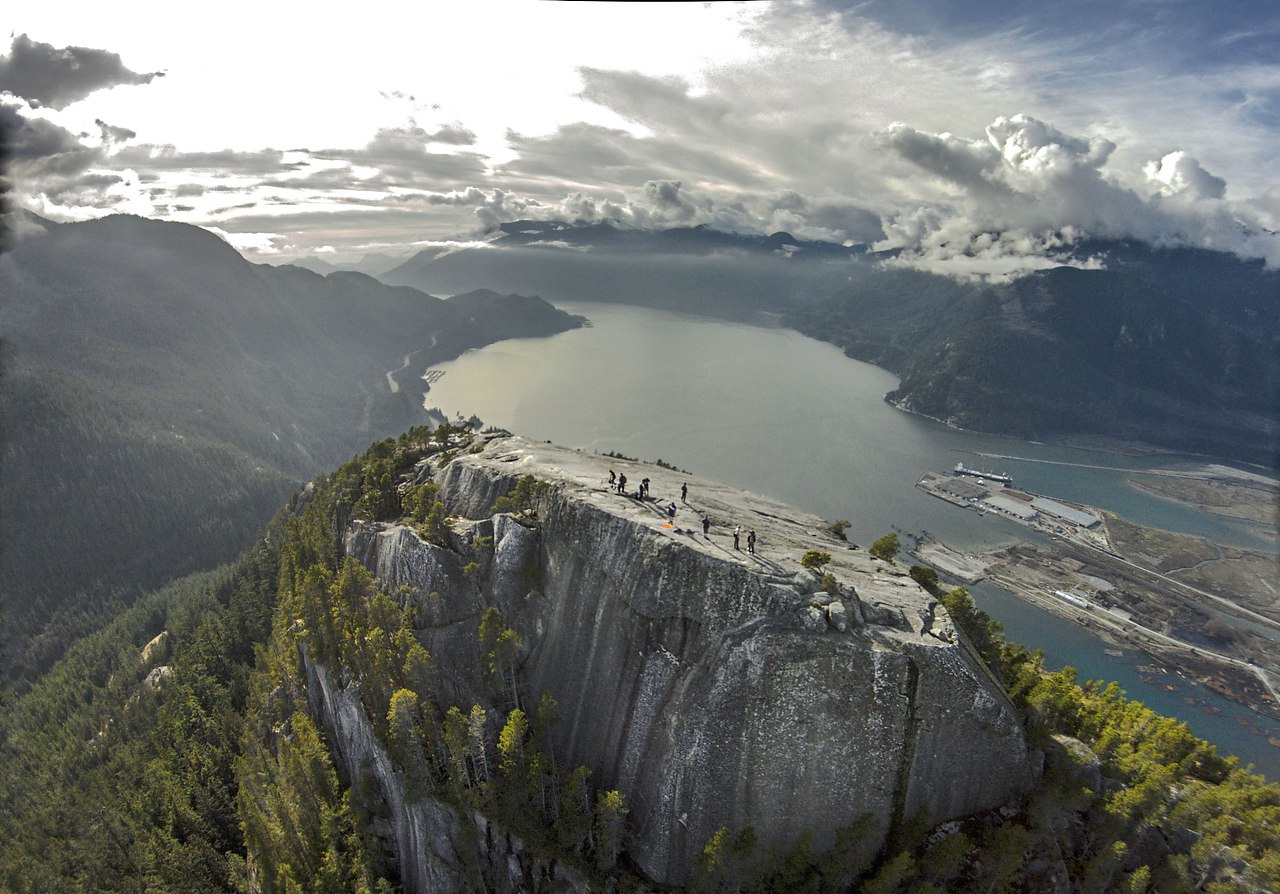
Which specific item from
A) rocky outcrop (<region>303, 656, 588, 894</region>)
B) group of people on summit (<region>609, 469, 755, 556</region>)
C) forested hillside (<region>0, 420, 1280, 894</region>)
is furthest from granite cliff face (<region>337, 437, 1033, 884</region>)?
rocky outcrop (<region>303, 656, 588, 894</region>)

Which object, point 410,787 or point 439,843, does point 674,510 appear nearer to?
point 410,787

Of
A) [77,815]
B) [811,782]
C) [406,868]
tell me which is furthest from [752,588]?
[77,815]

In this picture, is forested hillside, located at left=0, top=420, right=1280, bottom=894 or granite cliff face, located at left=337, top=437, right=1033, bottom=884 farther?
forested hillside, located at left=0, top=420, right=1280, bottom=894

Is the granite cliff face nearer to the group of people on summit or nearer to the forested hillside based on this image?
Result: the group of people on summit

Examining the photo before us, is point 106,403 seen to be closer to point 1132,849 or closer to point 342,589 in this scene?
point 342,589

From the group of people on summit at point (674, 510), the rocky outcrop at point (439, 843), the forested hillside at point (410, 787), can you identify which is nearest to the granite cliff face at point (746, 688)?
the group of people on summit at point (674, 510)

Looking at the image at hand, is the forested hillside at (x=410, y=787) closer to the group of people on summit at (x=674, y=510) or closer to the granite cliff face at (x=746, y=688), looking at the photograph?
the granite cliff face at (x=746, y=688)

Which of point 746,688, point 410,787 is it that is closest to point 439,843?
point 410,787
